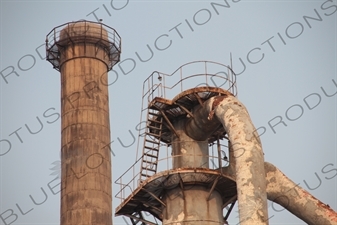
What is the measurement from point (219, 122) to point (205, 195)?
241 centimetres

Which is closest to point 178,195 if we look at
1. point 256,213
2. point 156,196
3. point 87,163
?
point 156,196

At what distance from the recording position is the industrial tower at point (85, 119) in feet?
116

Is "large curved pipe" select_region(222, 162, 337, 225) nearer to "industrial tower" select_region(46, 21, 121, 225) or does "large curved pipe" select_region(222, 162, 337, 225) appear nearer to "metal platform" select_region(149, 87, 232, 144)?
"metal platform" select_region(149, 87, 232, 144)

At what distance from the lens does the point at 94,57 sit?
1538 inches

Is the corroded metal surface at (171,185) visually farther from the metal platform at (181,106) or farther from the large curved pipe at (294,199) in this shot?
the metal platform at (181,106)

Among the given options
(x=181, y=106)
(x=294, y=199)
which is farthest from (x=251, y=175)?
(x=181, y=106)

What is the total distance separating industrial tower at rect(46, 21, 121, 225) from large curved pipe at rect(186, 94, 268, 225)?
10006mm

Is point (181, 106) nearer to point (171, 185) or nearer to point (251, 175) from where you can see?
point (171, 185)

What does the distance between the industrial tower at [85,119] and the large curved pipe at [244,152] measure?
1001 cm

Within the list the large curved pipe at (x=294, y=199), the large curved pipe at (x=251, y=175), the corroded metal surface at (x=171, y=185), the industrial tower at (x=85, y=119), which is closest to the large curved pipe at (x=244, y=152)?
the large curved pipe at (x=251, y=175)

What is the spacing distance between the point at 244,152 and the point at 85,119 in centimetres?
1481

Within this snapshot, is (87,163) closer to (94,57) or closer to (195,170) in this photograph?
(94,57)

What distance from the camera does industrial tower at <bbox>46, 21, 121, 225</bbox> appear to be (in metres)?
35.4

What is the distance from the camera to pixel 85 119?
37094 mm
